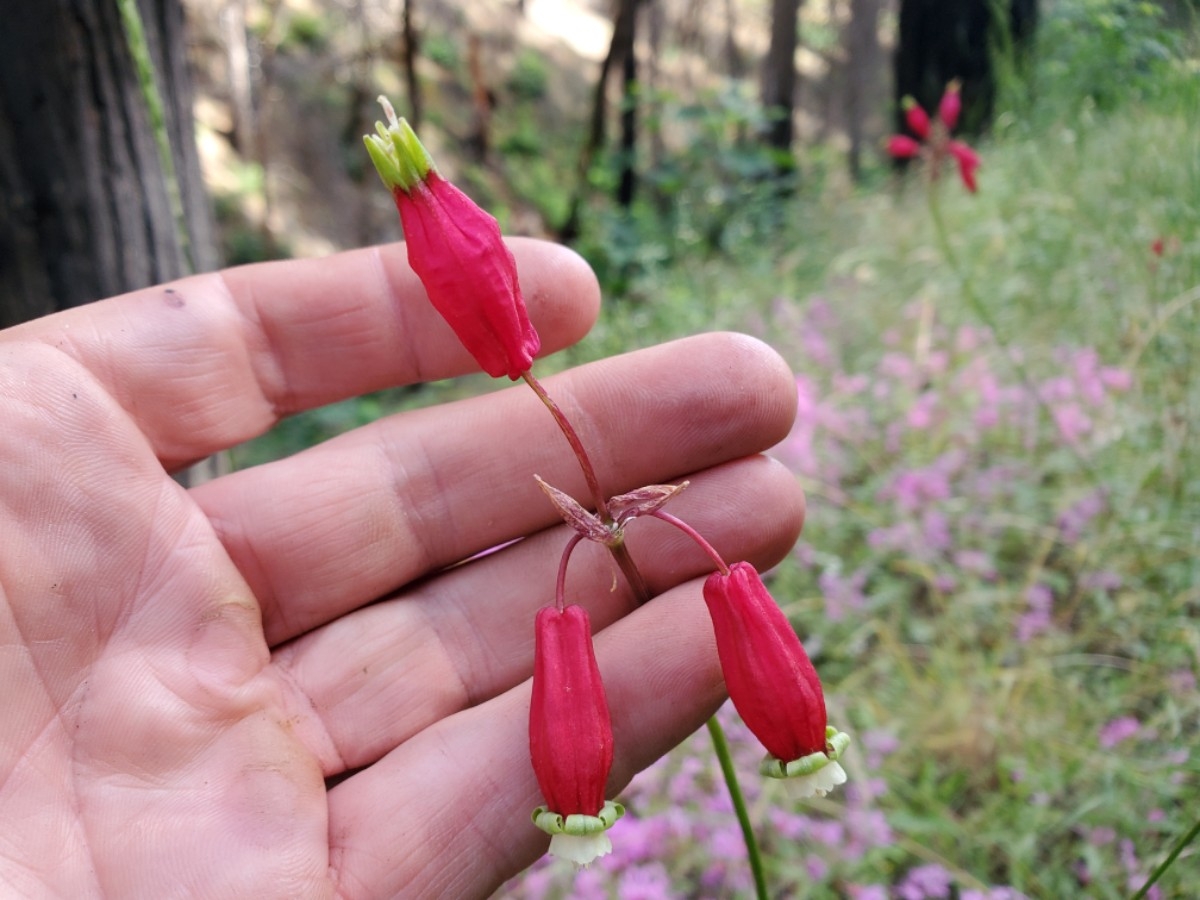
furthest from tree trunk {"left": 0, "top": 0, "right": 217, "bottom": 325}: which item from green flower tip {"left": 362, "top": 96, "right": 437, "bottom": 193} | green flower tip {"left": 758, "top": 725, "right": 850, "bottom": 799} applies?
green flower tip {"left": 758, "top": 725, "right": 850, "bottom": 799}

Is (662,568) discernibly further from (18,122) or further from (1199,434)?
(18,122)

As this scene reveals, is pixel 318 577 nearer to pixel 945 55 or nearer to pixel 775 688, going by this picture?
pixel 775 688

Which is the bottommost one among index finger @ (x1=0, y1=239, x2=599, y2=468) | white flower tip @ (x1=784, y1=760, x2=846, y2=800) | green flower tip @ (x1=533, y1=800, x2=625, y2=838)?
green flower tip @ (x1=533, y1=800, x2=625, y2=838)

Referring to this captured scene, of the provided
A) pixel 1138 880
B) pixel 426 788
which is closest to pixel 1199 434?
pixel 1138 880

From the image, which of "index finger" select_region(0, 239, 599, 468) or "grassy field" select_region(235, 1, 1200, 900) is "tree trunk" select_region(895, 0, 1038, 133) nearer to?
"grassy field" select_region(235, 1, 1200, 900)

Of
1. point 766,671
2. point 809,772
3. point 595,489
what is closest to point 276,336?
point 595,489

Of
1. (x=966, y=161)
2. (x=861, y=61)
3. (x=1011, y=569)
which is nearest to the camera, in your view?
(x=1011, y=569)
